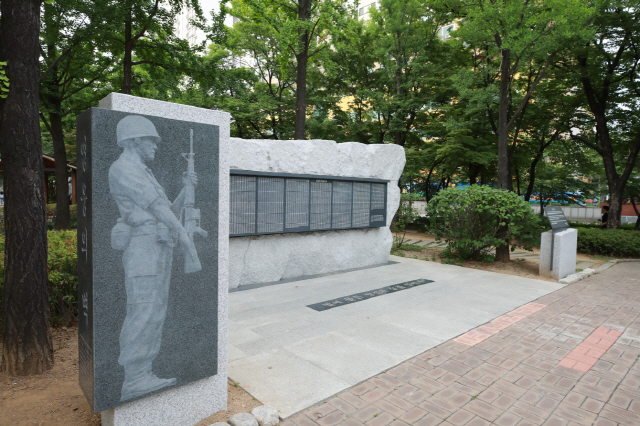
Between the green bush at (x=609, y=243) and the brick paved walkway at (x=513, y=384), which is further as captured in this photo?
the green bush at (x=609, y=243)

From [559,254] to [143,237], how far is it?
889cm

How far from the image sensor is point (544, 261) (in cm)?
898

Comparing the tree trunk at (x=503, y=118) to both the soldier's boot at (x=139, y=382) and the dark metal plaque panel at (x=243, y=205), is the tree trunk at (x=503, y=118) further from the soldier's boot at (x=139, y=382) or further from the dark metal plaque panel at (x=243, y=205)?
the soldier's boot at (x=139, y=382)

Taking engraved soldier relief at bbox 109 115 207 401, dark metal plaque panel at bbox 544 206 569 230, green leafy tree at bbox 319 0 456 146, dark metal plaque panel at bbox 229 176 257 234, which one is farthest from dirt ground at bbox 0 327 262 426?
green leafy tree at bbox 319 0 456 146

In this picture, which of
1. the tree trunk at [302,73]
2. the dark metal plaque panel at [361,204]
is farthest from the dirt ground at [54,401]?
the tree trunk at [302,73]

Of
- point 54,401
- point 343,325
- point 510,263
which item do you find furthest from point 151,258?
point 510,263

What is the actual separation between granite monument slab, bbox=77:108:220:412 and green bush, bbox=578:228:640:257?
45.4 ft

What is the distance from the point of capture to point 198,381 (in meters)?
3.17

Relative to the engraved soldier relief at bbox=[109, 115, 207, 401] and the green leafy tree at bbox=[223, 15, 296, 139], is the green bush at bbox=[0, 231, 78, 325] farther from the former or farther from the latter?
the green leafy tree at bbox=[223, 15, 296, 139]

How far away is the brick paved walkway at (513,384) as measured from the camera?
10.7 ft

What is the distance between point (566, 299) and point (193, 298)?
6893 mm

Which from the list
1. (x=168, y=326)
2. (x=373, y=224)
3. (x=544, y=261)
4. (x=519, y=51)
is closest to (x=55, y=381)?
(x=168, y=326)

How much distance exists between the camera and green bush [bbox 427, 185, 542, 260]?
9.62 meters

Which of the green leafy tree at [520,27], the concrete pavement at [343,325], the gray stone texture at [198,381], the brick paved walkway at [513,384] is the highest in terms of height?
the green leafy tree at [520,27]
